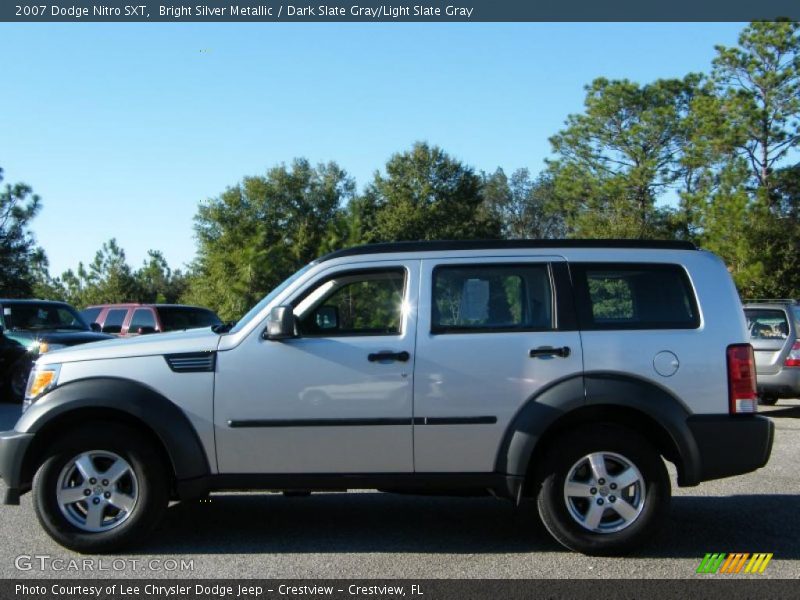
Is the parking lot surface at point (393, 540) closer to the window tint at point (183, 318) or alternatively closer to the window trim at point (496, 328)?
the window trim at point (496, 328)

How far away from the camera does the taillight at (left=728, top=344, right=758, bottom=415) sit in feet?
18.1

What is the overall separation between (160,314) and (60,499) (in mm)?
13824

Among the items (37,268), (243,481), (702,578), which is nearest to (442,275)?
(243,481)

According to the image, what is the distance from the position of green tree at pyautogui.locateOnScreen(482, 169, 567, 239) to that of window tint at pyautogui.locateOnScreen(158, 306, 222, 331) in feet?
202

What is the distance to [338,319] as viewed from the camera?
5738 millimetres

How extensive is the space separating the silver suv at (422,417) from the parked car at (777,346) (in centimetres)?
732

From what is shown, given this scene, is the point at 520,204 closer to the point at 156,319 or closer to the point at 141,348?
the point at 156,319

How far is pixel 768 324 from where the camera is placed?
13086mm

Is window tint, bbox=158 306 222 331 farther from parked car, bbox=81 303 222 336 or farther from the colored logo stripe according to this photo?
the colored logo stripe

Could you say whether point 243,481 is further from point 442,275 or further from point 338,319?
point 442,275

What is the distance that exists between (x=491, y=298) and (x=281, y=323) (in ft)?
4.47

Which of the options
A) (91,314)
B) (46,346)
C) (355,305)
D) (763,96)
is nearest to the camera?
(355,305)

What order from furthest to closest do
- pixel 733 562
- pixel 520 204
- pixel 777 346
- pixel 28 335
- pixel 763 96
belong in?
pixel 520 204, pixel 763 96, pixel 28 335, pixel 777 346, pixel 733 562

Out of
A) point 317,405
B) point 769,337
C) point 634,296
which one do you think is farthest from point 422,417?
point 769,337
